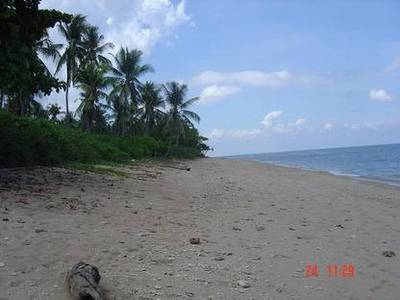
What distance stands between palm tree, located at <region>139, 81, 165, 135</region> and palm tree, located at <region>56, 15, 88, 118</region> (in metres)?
8.71

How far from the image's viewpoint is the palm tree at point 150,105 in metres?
49.4

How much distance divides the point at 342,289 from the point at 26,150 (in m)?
12.2

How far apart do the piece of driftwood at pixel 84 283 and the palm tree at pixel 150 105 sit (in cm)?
4319

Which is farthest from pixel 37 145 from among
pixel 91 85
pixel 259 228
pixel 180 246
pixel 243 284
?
pixel 91 85

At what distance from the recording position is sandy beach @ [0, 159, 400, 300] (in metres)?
5.61

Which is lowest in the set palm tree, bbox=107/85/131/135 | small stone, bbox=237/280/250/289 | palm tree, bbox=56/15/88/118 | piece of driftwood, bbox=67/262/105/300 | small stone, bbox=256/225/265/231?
small stone, bbox=237/280/250/289

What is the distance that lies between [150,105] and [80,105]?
11.5 metres

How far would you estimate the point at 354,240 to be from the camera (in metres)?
9.02

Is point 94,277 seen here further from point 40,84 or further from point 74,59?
point 74,59
